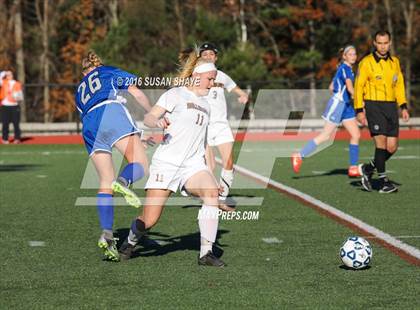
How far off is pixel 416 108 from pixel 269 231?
24.9 metres

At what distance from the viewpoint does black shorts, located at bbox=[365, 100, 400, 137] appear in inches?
511

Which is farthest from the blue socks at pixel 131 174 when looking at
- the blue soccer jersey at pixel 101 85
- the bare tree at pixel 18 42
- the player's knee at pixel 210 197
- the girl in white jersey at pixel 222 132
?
the bare tree at pixel 18 42

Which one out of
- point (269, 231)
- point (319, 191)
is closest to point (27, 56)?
point (319, 191)

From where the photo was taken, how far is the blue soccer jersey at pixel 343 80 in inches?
614

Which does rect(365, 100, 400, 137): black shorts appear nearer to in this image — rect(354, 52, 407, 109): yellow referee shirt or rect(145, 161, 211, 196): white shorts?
rect(354, 52, 407, 109): yellow referee shirt

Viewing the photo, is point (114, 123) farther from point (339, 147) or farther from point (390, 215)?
point (339, 147)

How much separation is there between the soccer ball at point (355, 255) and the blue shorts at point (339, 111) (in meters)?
7.99

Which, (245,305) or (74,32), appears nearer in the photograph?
(245,305)

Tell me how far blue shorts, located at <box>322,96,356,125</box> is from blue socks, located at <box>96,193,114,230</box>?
758cm

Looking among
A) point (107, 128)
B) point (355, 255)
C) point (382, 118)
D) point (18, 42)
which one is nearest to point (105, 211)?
point (107, 128)

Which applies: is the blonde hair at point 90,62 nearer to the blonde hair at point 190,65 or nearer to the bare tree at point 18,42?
the blonde hair at point 190,65

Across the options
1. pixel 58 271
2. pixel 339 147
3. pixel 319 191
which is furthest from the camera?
pixel 339 147

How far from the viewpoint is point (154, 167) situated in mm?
8102

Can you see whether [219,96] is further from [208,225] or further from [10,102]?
[10,102]
